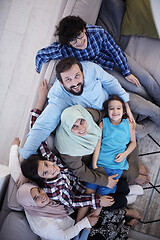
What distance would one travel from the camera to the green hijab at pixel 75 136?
1.34 meters

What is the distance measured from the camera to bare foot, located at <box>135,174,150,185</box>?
5.88ft

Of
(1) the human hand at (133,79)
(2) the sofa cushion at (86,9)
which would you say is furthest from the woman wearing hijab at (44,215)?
(2) the sofa cushion at (86,9)

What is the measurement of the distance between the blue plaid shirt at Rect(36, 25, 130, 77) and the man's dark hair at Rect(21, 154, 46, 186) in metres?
0.76

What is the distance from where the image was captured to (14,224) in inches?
53.7

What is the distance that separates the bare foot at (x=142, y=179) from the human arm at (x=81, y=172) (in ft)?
1.42

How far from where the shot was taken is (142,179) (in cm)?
179

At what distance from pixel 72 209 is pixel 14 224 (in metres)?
0.43

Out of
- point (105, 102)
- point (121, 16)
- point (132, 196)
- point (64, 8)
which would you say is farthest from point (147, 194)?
point (64, 8)

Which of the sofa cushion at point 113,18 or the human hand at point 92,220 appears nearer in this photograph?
the human hand at point 92,220

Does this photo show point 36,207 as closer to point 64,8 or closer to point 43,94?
point 43,94

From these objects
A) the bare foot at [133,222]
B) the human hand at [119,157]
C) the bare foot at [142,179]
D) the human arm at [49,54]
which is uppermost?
the human arm at [49,54]

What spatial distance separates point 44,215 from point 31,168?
34cm

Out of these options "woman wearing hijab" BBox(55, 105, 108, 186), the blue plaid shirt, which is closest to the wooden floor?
the blue plaid shirt

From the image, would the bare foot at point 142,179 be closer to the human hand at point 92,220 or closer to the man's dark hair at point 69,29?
the human hand at point 92,220
